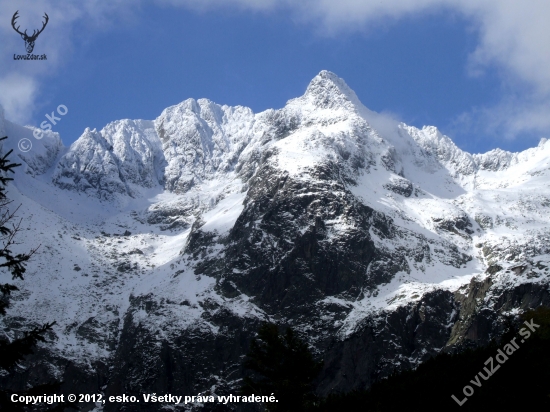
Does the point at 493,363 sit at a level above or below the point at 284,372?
above

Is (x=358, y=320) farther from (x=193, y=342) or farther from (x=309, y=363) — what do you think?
(x=309, y=363)

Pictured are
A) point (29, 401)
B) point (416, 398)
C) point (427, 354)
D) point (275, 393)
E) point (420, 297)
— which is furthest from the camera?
point (420, 297)

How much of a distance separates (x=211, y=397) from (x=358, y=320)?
41.9m

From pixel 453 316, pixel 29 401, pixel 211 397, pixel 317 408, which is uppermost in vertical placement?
pixel 453 316

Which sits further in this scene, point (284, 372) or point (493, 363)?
point (493, 363)

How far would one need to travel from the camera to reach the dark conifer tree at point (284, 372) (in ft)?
205

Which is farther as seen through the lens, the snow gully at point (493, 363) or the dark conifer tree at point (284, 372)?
the snow gully at point (493, 363)

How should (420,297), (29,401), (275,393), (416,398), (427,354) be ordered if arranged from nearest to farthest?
(29,401) < (275,393) < (416,398) < (427,354) < (420,297)

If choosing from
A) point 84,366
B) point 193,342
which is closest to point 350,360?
point 193,342

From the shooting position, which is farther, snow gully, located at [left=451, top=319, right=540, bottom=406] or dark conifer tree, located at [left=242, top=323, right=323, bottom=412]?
snow gully, located at [left=451, top=319, right=540, bottom=406]

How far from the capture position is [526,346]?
66188mm

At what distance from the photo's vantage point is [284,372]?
64625 millimetres

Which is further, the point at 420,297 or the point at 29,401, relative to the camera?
the point at 420,297

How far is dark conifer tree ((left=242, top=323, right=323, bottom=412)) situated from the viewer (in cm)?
6259
